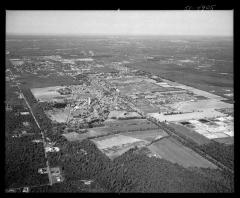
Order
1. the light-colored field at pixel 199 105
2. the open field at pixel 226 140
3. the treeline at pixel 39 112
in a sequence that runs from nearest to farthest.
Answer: the open field at pixel 226 140, the treeline at pixel 39 112, the light-colored field at pixel 199 105

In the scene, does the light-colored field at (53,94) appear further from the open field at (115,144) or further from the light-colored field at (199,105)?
the open field at (115,144)

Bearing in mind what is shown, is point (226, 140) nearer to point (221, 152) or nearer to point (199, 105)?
point (221, 152)

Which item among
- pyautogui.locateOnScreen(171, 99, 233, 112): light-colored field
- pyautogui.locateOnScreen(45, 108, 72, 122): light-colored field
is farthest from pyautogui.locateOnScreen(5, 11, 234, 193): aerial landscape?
pyautogui.locateOnScreen(171, 99, 233, 112): light-colored field

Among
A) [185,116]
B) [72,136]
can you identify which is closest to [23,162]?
[72,136]

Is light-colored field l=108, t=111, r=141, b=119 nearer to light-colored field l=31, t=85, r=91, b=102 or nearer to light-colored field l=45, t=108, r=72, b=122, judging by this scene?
light-colored field l=45, t=108, r=72, b=122

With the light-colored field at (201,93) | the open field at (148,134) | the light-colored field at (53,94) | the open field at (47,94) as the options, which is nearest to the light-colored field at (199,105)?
the light-colored field at (201,93)
